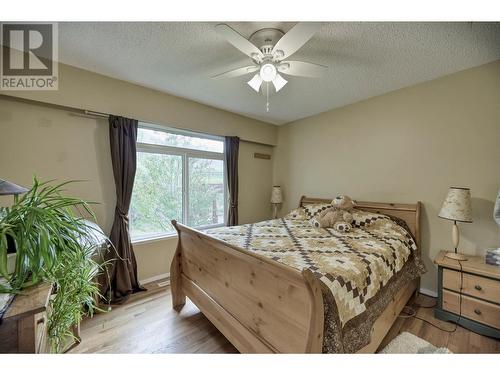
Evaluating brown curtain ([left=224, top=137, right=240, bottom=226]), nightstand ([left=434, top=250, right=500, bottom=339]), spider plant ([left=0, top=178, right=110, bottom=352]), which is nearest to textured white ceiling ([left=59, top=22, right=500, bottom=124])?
brown curtain ([left=224, top=137, right=240, bottom=226])

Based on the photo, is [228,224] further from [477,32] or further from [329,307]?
[477,32]

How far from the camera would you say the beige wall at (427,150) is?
203 centimetres

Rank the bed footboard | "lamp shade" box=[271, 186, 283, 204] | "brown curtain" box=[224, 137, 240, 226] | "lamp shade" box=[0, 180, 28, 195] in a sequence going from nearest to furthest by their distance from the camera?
"lamp shade" box=[0, 180, 28, 195]
the bed footboard
"brown curtain" box=[224, 137, 240, 226]
"lamp shade" box=[271, 186, 283, 204]

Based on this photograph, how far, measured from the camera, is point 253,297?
1.34 meters

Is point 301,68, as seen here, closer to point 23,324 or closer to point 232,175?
point 232,175

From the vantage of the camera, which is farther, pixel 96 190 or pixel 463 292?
pixel 96 190

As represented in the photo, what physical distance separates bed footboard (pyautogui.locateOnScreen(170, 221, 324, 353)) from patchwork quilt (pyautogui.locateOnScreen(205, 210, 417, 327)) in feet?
0.65

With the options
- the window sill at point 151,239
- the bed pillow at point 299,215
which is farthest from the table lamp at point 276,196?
the window sill at point 151,239

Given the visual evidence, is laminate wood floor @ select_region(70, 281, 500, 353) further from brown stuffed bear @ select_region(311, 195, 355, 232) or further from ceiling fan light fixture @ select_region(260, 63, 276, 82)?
ceiling fan light fixture @ select_region(260, 63, 276, 82)

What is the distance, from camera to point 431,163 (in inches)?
92.6

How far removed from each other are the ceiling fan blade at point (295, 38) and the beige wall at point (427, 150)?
6.32 feet

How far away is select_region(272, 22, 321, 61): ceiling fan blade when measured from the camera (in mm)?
1190
